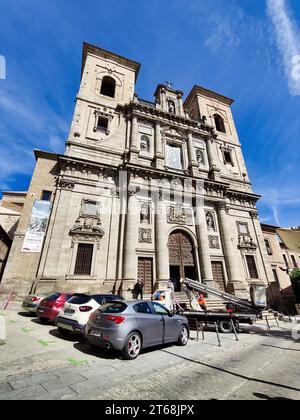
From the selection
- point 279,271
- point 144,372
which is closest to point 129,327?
point 144,372

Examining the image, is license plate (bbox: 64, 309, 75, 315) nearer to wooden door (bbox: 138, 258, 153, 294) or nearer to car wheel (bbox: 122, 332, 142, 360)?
car wheel (bbox: 122, 332, 142, 360)

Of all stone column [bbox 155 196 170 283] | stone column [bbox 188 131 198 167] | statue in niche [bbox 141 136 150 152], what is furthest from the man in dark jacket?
stone column [bbox 188 131 198 167]

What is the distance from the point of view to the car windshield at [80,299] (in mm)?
7215

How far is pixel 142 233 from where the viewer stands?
17.7 m

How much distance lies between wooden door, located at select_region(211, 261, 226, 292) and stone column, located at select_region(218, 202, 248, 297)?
638 millimetres

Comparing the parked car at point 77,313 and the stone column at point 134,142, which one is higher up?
the stone column at point 134,142

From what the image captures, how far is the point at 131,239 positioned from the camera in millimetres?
16562

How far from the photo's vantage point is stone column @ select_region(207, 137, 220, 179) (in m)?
23.6

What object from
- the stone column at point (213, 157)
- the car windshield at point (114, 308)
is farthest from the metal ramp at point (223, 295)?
the stone column at point (213, 157)

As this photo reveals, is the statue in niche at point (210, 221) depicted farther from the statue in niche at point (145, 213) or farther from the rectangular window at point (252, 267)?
the statue in niche at point (145, 213)

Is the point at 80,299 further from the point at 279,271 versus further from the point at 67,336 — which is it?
the point at 279,271

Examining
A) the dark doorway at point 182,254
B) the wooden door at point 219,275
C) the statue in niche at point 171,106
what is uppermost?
the statue in niche at point 171,106

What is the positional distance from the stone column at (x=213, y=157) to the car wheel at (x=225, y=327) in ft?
53.9

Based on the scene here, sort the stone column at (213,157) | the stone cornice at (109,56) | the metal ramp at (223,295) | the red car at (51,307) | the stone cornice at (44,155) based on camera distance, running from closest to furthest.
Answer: the red car at (51,307)
the metal ramp at (223,295)
the stone cornice at (44,155)
the stone column at (213,157)
the stone cornice at (109,56)
